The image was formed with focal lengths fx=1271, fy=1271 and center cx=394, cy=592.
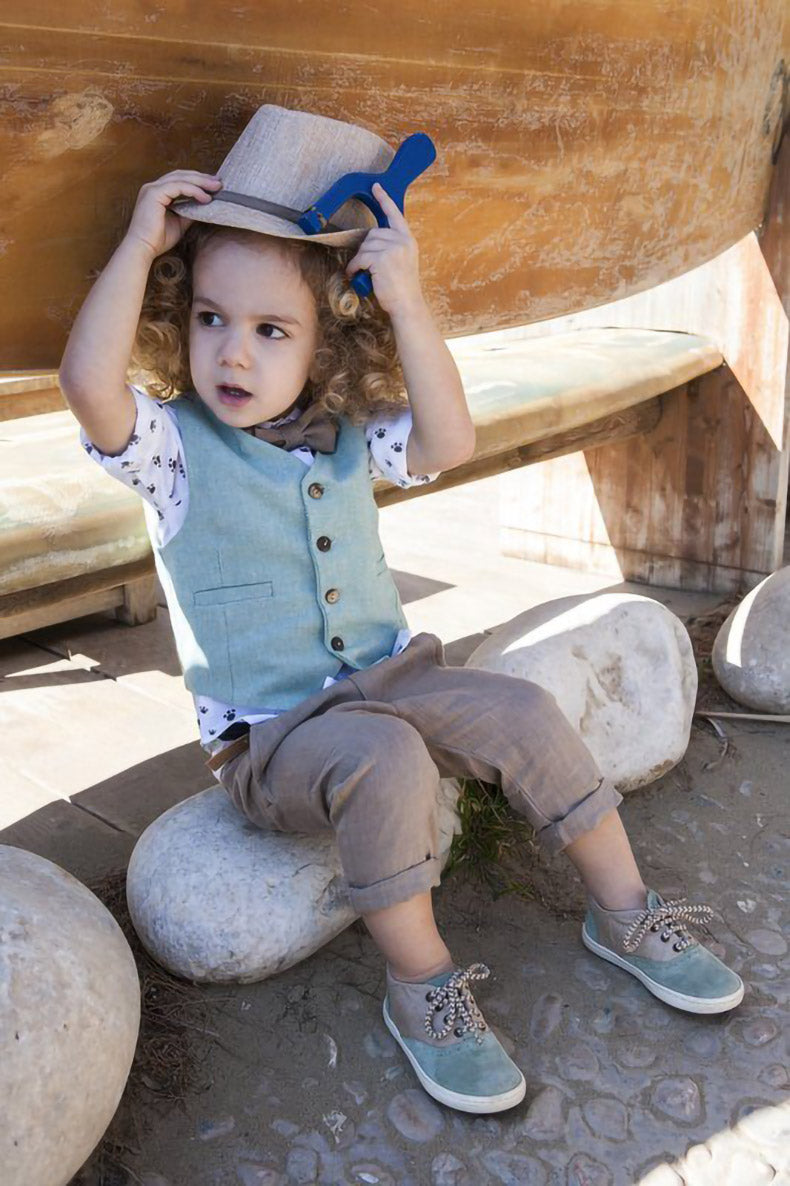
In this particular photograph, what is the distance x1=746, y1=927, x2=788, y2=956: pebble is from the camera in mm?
1916

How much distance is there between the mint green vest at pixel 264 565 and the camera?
70.9 inches

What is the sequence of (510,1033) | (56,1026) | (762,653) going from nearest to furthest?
1. (56,1026)
2. (510,1033)
3. (762,653)

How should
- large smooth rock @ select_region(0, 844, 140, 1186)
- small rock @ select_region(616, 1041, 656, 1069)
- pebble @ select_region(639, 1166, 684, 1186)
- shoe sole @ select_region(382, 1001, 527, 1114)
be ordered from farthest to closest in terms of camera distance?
1. small rock @ select_region(616, 1041, 656, 1069)
2. shoe sole @ select_region(382, 1001, 527, 1114)
3. pebble @ select_region(639, 1166, 684, 1186)
4. large smooth rock @ select_region(0, 844, 140, 1186)

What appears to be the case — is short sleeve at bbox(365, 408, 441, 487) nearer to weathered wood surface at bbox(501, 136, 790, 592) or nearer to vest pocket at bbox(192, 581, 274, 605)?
vest pocket at bbox(192, 581, 274, 605)

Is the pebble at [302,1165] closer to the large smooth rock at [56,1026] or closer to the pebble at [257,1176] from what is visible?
the pebble at [257,1176]

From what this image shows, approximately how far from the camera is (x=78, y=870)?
215 cm

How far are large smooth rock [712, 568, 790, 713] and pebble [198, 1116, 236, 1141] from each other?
1.57 metres

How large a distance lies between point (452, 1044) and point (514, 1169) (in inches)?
7.3

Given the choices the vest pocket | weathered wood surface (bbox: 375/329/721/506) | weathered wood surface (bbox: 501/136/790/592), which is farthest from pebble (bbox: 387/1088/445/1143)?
weathered wood surface (bbox: 501/136/790/592)

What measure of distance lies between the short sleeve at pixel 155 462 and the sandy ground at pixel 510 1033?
0.68 meters

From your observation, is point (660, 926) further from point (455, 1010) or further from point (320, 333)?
point (320, 333)

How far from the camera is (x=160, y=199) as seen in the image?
158cm

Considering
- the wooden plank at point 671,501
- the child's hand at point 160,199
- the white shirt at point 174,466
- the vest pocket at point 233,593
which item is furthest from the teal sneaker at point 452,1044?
the wooden plank at point 671,501

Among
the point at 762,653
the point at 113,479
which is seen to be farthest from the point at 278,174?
the point at 762,653
